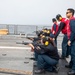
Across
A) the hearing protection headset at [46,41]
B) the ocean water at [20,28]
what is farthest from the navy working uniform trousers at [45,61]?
the ocean water at [20,28]

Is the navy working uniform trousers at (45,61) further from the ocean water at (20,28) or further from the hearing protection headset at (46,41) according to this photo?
the ocean water at (20,28)

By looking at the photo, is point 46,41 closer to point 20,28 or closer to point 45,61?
point 45,61

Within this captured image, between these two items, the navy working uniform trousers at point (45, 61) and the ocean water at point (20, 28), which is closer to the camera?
the navy working uniform trousers at point (45, 61)

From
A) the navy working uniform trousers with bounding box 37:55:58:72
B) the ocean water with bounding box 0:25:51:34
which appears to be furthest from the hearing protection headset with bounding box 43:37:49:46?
the ocean water with bounding box 0:25:51:34

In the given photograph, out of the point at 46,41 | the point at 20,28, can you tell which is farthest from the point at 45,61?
the point at 20,28

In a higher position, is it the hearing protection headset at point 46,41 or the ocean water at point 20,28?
the hearing protection headset at point 46,41

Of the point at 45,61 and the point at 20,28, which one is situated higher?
the point at 20,28

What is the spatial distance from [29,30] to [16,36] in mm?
1140

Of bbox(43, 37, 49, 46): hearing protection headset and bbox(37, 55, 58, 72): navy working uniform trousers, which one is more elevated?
bbox(43, 37, 49, 46): hearing protection headset

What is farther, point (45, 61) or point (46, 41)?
point (45, 61)

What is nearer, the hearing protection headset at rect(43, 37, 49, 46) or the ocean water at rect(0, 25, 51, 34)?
the hearing protection headset at rect(43, 37, 49, 46)

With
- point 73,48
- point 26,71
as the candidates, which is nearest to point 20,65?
point 26,71

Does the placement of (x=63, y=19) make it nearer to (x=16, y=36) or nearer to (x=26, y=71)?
(x=26, y=71)

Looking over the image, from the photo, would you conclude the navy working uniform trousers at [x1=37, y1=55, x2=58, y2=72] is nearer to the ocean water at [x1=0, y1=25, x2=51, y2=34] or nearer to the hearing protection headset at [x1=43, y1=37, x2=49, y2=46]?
the hearing protection headset at [x1=43, y1=37, x2=49, y2=46]
